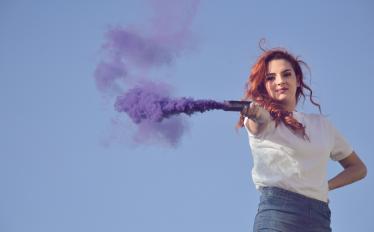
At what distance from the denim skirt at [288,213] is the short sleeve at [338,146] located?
27.5 inches

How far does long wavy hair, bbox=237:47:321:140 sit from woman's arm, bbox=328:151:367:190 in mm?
488

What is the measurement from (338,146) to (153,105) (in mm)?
1559

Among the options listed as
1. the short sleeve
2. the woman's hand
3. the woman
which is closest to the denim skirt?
the woman

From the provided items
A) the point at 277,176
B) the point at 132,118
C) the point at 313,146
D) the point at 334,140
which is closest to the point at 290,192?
the point at 277,176

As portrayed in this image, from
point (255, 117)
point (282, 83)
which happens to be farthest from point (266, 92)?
point (255, 117)

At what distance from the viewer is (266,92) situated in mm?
4074

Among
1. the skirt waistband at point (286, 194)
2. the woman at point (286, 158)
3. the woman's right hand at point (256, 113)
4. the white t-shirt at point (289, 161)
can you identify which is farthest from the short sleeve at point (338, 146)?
the woman's right hand at point (256, 113)

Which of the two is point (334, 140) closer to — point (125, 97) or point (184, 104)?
point (184, 104)

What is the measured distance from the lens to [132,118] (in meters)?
3.73

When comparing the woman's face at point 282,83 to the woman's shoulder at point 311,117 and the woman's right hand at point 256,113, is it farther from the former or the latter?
the woman's right hand at point 256,113

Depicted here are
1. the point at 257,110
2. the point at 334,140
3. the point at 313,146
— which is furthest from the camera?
the point at 334,140

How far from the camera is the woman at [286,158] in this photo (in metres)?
3.44

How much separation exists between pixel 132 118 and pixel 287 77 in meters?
1.29

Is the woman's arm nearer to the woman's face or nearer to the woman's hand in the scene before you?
the woman's face
